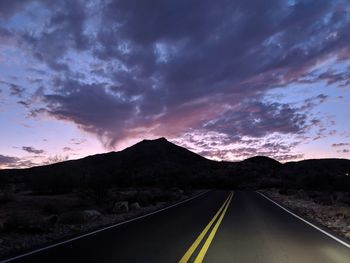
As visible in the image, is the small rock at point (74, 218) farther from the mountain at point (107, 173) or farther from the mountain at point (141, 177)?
the mountain at point (107, 173)

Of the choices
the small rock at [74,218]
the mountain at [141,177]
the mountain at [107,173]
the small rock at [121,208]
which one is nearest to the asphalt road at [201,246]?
the small rock at [74,218]

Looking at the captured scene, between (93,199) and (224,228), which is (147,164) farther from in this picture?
(224,228)

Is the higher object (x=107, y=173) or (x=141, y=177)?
(x=141, y=177)

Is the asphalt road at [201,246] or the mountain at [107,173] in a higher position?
the mountain at [107,173]

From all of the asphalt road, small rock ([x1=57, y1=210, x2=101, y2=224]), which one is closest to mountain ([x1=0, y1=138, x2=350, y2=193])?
small rock ([x1=57, y1=210, x2=101, y2=224])

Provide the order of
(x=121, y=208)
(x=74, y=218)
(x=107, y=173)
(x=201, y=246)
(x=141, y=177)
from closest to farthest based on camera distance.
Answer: (x=201, y=246), (x=74, y=218), (x=121, y=208), (x=107, y=173), (x=141, y=177)

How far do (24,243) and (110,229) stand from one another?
3.27 m

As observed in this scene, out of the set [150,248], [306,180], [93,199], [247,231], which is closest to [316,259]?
[150,248]

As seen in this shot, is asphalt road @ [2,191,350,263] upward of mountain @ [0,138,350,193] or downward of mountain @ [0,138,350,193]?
downward

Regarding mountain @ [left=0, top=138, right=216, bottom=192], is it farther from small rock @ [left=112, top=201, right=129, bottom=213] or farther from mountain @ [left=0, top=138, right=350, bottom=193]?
small rock @ [left=112, top=201, right=129, bottom=213]

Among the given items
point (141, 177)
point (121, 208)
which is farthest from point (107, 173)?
point (121, 208)

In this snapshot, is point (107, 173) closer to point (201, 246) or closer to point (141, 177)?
point (141, 177)

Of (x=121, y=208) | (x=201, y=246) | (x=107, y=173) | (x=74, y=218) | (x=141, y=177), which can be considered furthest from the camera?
(x=141, y=177)

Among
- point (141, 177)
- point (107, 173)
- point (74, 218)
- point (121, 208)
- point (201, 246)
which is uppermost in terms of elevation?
point (141, 177)
